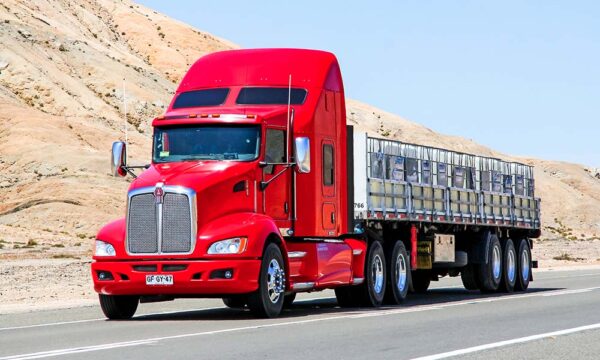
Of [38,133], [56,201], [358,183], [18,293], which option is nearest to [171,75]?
[38,133]

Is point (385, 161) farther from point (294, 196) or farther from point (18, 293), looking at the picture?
point (18, 293)

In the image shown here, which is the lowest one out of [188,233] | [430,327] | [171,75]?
[430,327]

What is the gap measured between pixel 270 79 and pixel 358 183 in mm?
3063

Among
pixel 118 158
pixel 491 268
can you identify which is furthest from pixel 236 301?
pixel 491 268

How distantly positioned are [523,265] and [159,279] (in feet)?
48.5

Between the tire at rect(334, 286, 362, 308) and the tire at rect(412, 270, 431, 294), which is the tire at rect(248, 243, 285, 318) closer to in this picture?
the tire at rect(334, 286, 362, 308)

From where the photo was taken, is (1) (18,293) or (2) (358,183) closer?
(2) (358,183)

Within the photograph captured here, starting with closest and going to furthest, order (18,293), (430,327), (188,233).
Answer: (430,327)
(188,233)
(18,293)

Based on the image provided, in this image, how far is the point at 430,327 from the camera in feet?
57.9

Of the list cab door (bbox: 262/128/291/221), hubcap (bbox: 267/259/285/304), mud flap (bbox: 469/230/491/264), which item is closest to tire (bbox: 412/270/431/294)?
mud flap (bbox: 469/230/491/264)

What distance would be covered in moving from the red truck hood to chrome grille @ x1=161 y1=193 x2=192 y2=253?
0.83 ft

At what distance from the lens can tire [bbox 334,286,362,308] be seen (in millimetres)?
23906

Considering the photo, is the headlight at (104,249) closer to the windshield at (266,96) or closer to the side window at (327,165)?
the windshield at (266,96)

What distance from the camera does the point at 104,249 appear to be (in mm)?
19906
